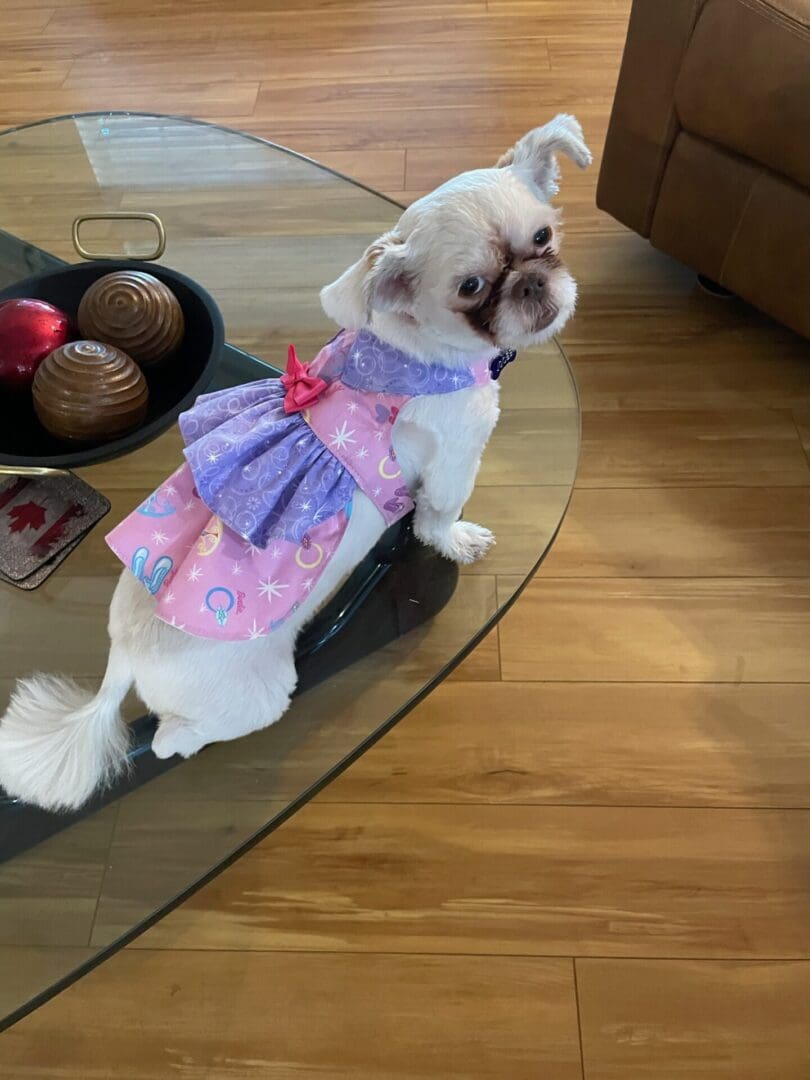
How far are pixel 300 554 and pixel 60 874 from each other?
14.8 inches

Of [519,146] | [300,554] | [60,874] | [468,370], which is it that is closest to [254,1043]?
[60,874]

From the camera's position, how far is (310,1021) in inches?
37.6

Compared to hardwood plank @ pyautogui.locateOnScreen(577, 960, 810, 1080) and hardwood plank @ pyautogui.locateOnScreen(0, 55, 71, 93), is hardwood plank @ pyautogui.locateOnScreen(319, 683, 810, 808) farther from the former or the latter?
hardwood plank @ pyautogui.locateOnScreen(0, 55, 71, 93)

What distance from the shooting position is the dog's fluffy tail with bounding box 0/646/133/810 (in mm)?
779

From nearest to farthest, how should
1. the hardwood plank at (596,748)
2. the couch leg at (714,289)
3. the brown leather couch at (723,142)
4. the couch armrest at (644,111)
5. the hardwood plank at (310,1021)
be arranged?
the hardwood plank at (310,1021) < the hardwood plank at (596,748) < the brown leather couch at (723,142) < the couch armrest at (644,111) < the couch leg at (714,289)

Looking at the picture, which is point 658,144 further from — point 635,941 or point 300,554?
A: point 635,941

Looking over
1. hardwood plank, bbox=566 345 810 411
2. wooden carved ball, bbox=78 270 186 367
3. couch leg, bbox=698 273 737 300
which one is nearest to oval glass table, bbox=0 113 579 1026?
wooden carved ball, bbox=78 270 186 367

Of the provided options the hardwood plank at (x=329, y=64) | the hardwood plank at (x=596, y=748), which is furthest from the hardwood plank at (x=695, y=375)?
the hardwood plank at (x=329, y=64)

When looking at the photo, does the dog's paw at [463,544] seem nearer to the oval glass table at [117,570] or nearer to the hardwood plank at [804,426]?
the oval glass table at [117,570]

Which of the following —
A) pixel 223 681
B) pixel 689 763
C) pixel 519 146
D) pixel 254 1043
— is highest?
pixel 519 146

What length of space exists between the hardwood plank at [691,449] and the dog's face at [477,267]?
0.65 m

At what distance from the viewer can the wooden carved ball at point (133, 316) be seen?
983 mm

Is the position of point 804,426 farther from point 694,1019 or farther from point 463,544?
point 694,1019

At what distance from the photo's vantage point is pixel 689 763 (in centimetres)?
110
